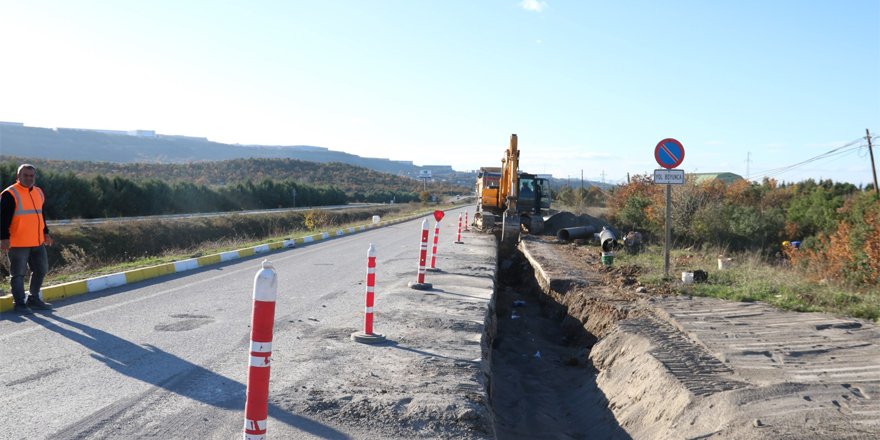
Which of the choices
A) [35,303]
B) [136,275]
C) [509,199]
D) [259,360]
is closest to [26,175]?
[35,303]

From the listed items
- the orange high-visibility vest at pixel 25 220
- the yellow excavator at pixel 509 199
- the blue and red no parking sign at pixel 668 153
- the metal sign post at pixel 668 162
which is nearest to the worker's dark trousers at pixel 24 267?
the orange high-visibility vest at pixel 25 220

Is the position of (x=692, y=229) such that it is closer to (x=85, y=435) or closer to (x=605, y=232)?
(x=605, y=232)

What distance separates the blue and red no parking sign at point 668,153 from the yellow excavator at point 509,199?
10.9 meters

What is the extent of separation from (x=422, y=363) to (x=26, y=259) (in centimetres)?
551

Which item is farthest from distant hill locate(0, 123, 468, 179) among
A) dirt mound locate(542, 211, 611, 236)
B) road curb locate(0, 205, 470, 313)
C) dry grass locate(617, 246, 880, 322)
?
dry grass locate(617, 246, 880, 322)

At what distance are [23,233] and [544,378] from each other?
22.4 ft

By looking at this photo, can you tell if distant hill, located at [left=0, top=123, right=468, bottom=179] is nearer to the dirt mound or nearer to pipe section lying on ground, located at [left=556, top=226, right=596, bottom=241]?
the dirt mound

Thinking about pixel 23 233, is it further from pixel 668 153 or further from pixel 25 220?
pixel 668 153

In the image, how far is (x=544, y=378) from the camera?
8961 millimetres

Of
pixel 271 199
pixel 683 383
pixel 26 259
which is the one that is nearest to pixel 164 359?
pixel 26 259

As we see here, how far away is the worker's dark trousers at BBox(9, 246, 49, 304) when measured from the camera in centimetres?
850

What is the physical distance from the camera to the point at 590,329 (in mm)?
10695

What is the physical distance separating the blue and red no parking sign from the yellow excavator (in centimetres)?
1094

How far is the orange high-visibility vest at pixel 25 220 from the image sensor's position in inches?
330
